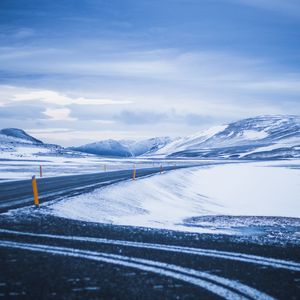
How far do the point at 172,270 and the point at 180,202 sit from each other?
19.0 m

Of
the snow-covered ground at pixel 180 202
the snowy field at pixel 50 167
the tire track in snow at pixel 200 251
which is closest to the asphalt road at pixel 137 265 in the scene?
the tire track in snow at pixel 200 251

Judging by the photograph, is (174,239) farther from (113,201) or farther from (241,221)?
(113,201)

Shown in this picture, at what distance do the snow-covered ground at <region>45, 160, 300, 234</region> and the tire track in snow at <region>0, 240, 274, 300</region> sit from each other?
4807 millimetres

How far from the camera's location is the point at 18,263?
7.16 meters

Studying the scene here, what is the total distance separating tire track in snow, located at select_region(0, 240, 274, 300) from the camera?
19.5 feet

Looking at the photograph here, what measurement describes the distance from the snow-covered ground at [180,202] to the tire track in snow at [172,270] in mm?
4807

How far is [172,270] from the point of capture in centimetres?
699

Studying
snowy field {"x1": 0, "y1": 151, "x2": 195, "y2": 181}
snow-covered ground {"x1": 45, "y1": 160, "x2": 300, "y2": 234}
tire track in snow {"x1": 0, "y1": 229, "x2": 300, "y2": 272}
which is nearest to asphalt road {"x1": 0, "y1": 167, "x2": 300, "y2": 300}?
tire track in snow {"x1": 0, "y1": 229, "x2": 300, "y2": 272}

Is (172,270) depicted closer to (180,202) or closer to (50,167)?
(180,202)

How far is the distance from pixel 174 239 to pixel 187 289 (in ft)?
12.5

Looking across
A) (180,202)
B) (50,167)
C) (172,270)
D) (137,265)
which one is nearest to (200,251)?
(172,270)

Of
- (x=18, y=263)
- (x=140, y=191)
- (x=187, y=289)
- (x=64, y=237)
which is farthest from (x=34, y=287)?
(x=140, y=191)

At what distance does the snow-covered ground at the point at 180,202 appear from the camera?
14609 mm

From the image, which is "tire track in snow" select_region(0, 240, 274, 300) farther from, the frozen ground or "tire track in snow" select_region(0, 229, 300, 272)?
the frozen ground
